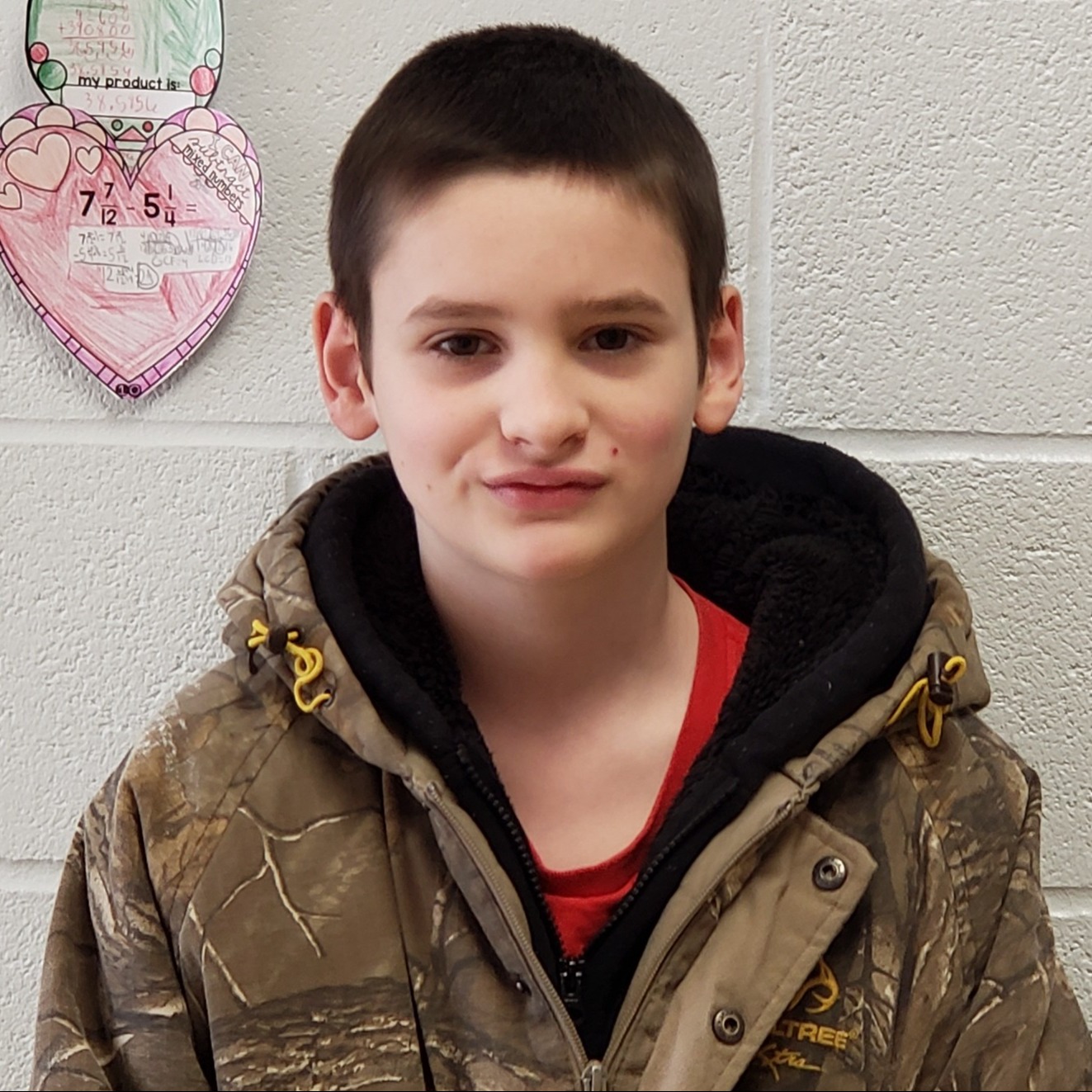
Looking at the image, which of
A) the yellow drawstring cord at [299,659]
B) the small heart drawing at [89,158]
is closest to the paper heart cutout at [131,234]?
the small heart drawing at [89,158]

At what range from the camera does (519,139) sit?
783mm

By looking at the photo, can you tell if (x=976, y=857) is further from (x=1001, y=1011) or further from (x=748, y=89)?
Answer: (x=748, y=89)

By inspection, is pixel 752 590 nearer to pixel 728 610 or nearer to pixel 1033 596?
pixel 728 610

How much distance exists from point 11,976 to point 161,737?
1.41ft

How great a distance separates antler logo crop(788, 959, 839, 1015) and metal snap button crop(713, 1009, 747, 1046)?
0.16 ft

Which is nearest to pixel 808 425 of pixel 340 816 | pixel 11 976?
pixel 340 816

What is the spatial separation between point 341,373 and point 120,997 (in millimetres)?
434

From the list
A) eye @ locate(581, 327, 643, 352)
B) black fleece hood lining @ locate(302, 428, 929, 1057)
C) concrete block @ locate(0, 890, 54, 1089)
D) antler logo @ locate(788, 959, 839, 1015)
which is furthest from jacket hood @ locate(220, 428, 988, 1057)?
concrete block @ locate(0, 890, 54, 1089)

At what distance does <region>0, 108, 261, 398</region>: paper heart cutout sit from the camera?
103 cm

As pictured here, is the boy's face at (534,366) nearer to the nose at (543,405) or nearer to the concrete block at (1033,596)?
the nose at (543,405)

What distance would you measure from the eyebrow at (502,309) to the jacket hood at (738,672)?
7.1 inches

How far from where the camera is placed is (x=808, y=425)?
1.07 meters

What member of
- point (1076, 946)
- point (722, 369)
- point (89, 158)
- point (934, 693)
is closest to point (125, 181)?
point (89, 158)

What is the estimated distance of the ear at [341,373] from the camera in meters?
0.89
